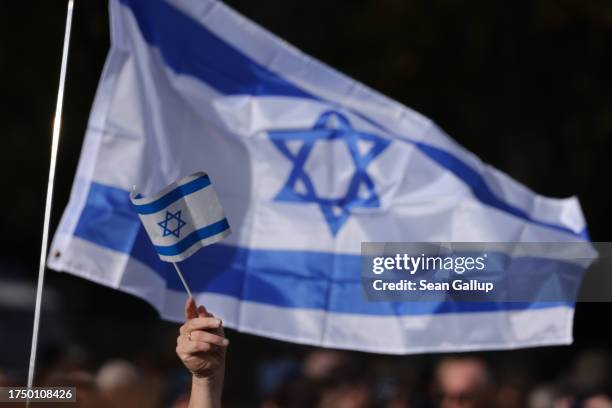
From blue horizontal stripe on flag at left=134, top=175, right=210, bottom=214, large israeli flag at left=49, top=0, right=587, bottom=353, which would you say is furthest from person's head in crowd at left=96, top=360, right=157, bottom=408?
blue horizontal stripe on flag at left=134, top=175, right=210, bottom=214

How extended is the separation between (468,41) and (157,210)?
253 inches

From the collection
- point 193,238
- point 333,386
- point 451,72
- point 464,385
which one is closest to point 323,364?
point 333,386

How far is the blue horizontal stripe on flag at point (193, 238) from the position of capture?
4.14 m

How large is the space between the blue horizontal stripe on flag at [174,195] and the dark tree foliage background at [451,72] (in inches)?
156

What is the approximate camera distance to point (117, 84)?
5324 millimetres

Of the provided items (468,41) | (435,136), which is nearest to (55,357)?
(435,136)

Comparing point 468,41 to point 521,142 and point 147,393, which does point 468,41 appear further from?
point 147,393

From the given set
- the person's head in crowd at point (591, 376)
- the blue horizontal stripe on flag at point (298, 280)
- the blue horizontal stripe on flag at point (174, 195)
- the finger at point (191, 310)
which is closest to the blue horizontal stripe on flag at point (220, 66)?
the blue horizontal stripe on flag at point (298, 280)

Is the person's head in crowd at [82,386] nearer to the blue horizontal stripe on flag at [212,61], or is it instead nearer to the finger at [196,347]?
the finger at [196,347]

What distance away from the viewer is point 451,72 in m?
10.9

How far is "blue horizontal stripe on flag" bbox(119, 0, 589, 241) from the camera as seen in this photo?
5.50 metres

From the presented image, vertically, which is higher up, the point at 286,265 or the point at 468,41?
the point at 468,41

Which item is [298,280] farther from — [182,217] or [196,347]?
[196,347]

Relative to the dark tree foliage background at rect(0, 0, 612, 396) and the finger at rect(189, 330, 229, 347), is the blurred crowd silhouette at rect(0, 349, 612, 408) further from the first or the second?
the finger at rect(189, 330, 229, 347)
